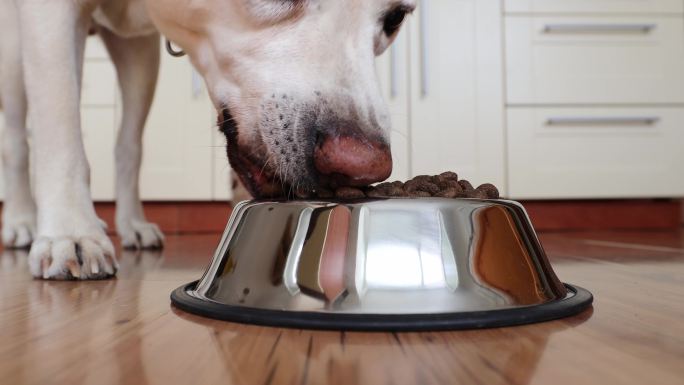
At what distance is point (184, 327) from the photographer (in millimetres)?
662

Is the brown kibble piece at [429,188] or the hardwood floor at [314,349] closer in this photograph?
the hardwood floor at [314,349]

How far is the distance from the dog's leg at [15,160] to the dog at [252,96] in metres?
0.59

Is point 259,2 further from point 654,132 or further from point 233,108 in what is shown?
point 654,132

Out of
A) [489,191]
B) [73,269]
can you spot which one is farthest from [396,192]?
[73,269]

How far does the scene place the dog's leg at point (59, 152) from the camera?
1090 millimetres

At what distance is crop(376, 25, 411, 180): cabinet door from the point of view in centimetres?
285

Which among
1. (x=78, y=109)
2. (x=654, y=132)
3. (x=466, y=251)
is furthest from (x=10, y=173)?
(x=654, y=132)

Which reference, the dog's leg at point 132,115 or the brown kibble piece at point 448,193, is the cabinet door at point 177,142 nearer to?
the dog's leg at point 132,115

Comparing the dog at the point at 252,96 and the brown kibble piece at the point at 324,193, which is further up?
the dog at the point at 252,96

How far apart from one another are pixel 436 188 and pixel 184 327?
382mm

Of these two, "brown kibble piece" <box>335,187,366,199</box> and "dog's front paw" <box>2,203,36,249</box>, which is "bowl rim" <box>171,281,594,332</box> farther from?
"dog's front paw" <box>2,203,36,249</box>

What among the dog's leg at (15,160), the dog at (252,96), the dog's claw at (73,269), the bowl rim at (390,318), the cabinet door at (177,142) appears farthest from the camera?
the cabinet door at (177,142)

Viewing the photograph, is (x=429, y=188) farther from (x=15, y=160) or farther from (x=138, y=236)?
(x=15, y=160)

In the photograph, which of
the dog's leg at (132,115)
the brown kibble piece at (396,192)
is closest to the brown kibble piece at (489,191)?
the brown kibble piece at (396,192)
